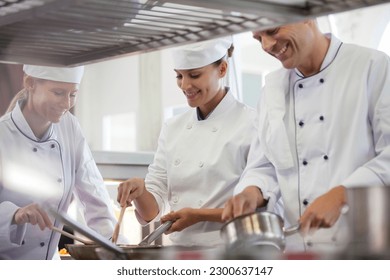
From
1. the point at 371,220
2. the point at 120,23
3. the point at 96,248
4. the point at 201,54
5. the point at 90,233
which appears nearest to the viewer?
the point at 371,220

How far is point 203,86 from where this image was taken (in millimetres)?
1646

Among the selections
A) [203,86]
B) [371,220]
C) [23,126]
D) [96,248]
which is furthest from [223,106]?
[371,220]

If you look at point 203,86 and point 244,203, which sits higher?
point 203,86

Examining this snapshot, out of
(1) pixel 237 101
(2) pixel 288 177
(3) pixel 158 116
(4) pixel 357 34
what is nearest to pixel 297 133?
(2) pixel 288 177

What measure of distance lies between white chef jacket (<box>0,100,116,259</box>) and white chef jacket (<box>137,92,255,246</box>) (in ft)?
0.41

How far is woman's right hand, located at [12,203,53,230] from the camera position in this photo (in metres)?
1.50

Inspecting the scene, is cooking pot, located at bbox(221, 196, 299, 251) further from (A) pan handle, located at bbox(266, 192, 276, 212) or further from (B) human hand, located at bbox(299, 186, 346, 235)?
(A) pan handle, located at bbox(266, 192, 276, 212)

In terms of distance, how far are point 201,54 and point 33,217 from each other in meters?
0.48

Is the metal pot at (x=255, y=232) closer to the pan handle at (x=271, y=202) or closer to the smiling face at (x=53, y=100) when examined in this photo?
the pan handle at (x=271, y=202)

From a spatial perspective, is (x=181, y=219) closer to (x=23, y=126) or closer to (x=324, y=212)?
(x=23, y=126)

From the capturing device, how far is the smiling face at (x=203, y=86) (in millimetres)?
1639
